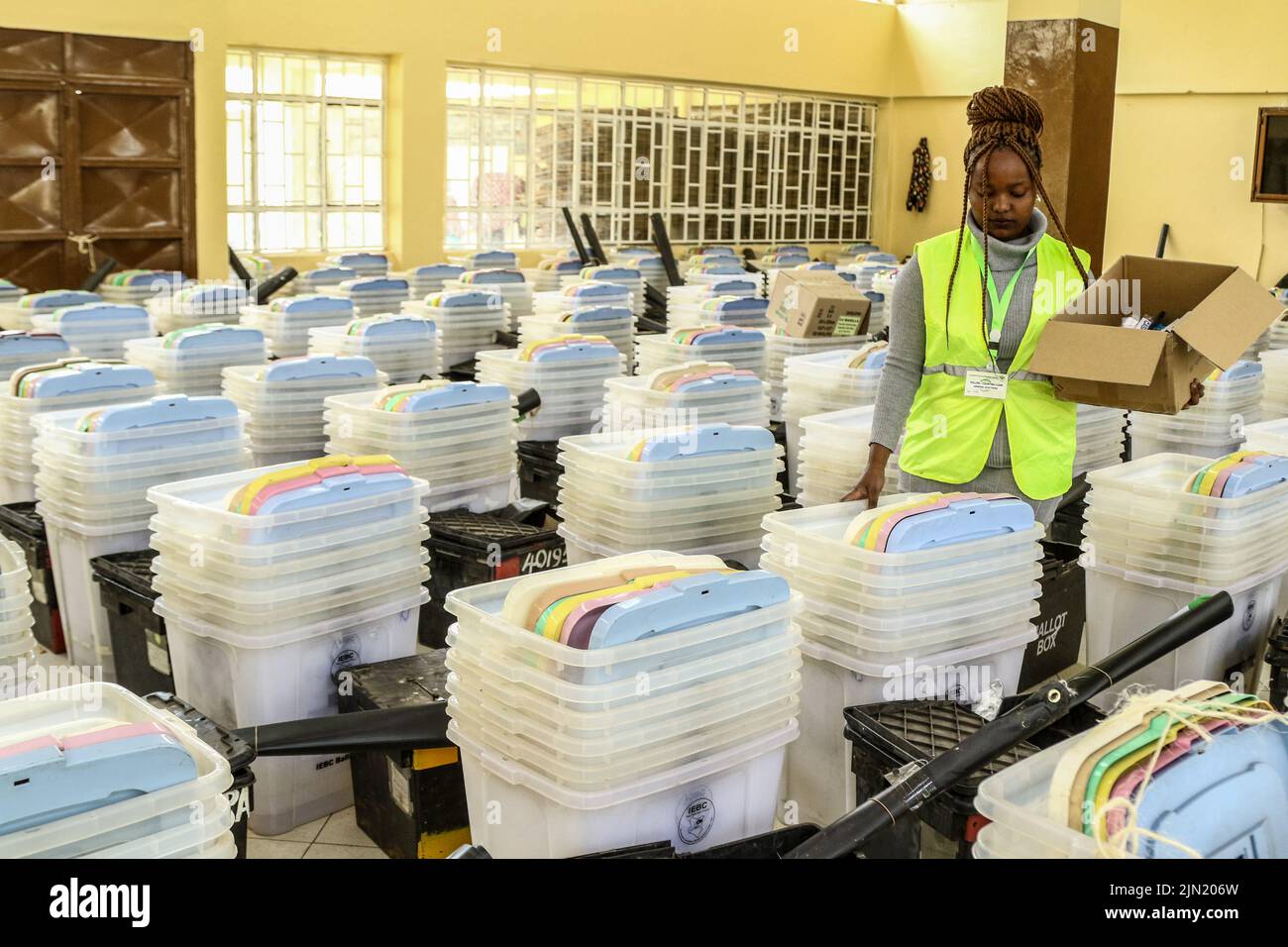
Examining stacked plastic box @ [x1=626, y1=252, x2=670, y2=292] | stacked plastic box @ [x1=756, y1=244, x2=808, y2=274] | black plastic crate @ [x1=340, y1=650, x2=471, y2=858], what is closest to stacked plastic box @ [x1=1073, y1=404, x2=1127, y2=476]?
black plastic crate @ [x1=340, y1=650, x2=471, y2=858]

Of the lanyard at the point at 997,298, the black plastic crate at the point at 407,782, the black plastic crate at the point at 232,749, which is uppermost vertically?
the lanyard at the point at 997,298

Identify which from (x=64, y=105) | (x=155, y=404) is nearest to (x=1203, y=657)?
(x=155, y=404)

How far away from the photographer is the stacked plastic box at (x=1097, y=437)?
204 inches

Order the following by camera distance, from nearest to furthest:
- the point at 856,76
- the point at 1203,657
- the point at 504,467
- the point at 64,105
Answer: the point at 1203,657 → the point at 504,467 → the point at 64,105 → the point at 856,76

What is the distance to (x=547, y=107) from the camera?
14250mm

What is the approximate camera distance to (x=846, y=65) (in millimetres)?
17031

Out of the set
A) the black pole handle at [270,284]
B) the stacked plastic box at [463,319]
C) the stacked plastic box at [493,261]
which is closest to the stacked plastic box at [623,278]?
the stacked plastic box at [493,261]

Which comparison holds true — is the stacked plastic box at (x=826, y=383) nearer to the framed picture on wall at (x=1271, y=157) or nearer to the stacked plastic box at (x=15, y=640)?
the stacked plastic box at (x=15, y=640)

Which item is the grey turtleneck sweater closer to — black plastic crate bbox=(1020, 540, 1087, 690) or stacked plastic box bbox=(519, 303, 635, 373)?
black plastic crate bbox=(1020, 540, 1087, 690)

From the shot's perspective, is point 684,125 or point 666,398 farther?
point 684,125

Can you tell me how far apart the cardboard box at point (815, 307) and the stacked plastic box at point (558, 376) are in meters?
1.31
